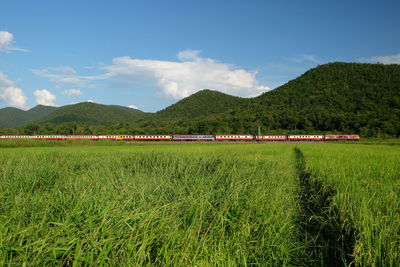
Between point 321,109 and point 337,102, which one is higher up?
point 337,102

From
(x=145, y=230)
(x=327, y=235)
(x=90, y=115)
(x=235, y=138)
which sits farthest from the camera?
(x=90, y=115)

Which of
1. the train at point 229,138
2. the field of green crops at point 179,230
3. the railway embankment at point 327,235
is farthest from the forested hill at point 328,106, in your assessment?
the field of green crops at point 179,230

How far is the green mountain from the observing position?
152 metres

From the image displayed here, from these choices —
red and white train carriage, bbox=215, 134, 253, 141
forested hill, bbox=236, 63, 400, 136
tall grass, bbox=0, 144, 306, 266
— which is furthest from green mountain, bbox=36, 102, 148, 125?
tall grass, bbox=0, 144, 306, 266

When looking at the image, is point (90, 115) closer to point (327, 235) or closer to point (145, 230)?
point (327, 235)

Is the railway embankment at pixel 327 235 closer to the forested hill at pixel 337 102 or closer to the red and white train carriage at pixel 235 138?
the red and white train carriage at pixel 235 138

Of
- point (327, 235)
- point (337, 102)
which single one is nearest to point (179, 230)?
point (327, 235)

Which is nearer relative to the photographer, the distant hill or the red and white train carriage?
the red and white train carriage

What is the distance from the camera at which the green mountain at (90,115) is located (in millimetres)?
152350

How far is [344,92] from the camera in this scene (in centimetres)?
9138

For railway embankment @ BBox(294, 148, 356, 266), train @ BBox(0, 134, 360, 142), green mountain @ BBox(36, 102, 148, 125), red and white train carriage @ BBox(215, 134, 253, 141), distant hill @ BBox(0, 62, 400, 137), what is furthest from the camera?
green mountain @ BBox(36, 102, 148, 125)

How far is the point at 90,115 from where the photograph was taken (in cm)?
15575

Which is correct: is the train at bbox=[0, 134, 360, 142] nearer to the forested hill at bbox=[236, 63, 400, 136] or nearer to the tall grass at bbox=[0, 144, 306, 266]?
the forested hill at bbox=[236, 63, 400, 136]

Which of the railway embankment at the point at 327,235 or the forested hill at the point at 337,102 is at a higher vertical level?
the forested hill at the point at 337,102
